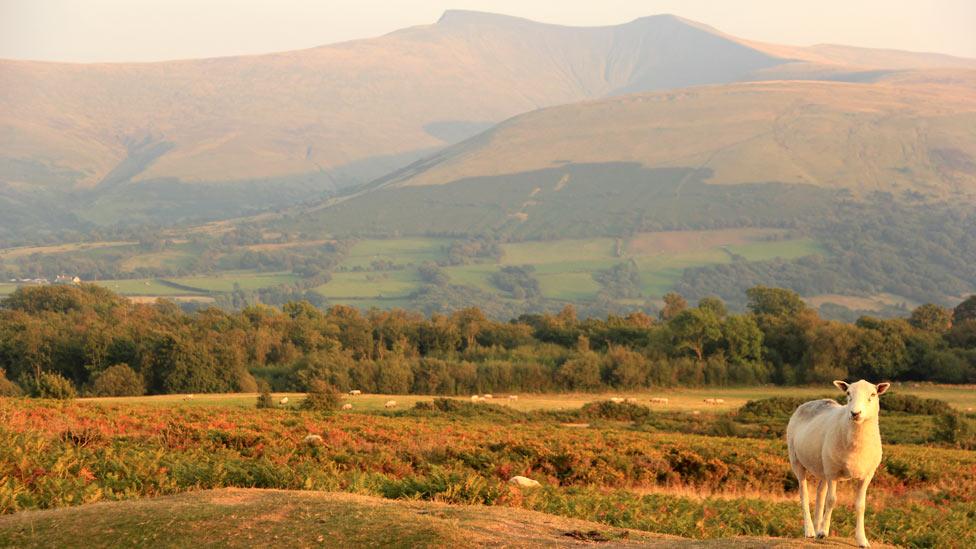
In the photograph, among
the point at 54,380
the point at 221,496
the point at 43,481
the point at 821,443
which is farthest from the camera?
the point at 54,380

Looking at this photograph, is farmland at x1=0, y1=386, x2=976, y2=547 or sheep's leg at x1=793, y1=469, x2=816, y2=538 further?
farmland at x1=0, y1=386, x2=976, y2=547

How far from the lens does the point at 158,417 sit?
32.8m

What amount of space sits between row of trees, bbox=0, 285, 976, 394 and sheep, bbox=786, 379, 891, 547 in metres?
57.7

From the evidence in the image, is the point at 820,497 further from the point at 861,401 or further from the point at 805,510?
the point at 861,401

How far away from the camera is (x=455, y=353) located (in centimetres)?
8594

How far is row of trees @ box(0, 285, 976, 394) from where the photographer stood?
234 feet

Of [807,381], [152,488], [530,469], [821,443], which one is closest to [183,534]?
[152,488]

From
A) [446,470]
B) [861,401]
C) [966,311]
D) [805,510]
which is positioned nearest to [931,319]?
[966,311]

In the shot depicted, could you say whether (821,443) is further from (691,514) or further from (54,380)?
(54,380)

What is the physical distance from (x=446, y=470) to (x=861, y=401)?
40.2 ft

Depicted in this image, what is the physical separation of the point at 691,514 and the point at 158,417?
19.0m

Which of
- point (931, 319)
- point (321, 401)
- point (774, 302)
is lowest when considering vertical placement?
point (931, 319)

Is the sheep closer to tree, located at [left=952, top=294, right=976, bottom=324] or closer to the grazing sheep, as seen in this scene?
the grazing sheep

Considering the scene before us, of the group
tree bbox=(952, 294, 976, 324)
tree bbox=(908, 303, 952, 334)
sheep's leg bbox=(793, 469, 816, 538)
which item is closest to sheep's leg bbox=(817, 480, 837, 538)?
sheep's leg bbox=(793, 469, 816, 538)
